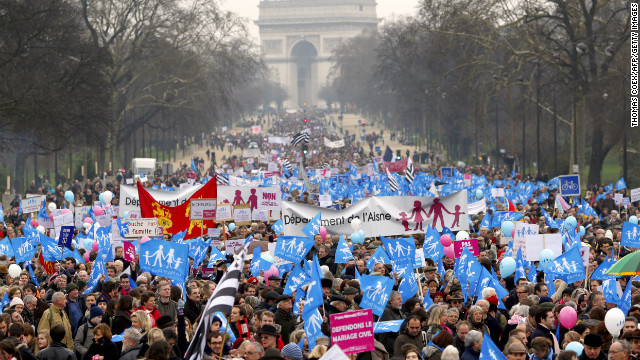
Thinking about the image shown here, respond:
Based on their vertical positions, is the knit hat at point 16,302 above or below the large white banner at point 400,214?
below

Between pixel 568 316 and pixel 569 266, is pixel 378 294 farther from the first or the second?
pixel 569 266

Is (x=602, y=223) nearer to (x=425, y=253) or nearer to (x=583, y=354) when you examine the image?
(x=425, y=253)

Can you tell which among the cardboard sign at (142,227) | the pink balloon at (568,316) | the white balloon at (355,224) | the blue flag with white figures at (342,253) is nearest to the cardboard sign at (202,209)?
the cardboard sign at (142,227)

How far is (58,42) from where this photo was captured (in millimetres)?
39844

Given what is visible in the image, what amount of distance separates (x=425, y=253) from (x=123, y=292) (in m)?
4.00

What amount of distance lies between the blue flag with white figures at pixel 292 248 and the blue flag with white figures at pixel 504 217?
6.27 m

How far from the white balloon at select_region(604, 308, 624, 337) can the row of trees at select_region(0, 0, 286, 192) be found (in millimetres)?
27369

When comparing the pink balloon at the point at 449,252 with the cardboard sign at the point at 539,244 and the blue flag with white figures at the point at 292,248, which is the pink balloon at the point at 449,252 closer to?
the cardboard sign at the point at 539,244

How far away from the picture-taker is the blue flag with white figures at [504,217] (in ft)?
67.3

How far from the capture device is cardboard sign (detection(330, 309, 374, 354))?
8.79 m

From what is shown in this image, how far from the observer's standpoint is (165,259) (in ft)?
46.0

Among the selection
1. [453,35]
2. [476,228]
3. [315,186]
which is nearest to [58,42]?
[315,186]

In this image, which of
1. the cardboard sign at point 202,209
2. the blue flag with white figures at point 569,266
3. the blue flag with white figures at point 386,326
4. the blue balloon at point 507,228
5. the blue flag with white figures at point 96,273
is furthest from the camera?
the cardboard sign at point 202,209

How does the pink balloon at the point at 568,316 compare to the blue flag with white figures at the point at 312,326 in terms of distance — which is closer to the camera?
the blue flag with white figures at the point at 312,326
